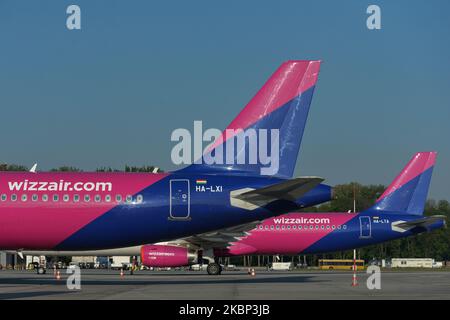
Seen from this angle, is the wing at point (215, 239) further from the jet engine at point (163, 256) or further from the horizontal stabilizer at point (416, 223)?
the horizontal stabilizer at point (416, 223)

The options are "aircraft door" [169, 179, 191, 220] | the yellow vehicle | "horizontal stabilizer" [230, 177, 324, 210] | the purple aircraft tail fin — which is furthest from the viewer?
the yellow vehicle

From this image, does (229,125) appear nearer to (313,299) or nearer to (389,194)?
(313,299)

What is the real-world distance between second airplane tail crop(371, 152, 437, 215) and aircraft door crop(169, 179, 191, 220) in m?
30.3

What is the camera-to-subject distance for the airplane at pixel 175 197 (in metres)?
33.2

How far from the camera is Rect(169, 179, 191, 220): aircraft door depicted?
3319 centimetres

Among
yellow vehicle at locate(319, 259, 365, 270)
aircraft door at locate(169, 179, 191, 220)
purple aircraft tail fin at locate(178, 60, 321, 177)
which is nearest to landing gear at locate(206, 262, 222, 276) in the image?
purple aircraft tail fin at locate(178, 60, 321, 177)

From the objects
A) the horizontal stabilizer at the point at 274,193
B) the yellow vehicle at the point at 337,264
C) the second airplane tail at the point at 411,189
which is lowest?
the yellow vehicle at the point at 337,264

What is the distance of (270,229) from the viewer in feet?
189

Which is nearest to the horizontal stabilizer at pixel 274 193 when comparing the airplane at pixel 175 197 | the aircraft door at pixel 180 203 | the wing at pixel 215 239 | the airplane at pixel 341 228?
the airplane at pixel 175 197

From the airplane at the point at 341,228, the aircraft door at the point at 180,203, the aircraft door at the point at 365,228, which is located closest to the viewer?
the aircraft door at the point at 180,203

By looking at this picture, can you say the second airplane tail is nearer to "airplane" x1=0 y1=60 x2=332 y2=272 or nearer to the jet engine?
the jet engine

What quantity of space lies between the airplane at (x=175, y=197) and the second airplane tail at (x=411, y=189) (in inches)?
1118
